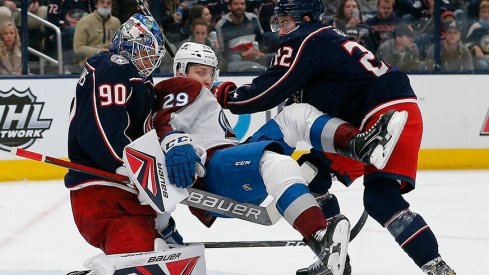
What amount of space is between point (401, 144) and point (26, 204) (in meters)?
2.92

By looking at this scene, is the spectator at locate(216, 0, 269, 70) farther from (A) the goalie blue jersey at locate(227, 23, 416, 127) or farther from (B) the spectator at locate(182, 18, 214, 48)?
(A) the goalie blue jersey at locate(227, 23, 416, 127)

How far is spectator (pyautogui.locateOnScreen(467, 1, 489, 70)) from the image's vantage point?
7324mm

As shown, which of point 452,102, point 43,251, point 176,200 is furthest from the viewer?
point 452,102

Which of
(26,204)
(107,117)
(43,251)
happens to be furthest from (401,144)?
(26,204)

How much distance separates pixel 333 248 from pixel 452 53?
4745 mm

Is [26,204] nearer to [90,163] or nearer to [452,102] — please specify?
[90,163]

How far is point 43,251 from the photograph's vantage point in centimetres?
436

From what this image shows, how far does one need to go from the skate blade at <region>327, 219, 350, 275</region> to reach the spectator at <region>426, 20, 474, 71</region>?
15.0 ft

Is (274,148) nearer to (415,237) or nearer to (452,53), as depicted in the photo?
(415,237)

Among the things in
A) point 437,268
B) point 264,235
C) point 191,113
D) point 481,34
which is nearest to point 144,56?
point 191,113

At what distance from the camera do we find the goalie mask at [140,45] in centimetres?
313

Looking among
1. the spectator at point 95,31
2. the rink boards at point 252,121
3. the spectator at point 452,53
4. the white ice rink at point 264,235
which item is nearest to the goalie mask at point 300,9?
the white ice rink at point 264,235

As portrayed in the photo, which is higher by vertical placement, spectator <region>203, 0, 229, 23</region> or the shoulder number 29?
the shoulder number 29

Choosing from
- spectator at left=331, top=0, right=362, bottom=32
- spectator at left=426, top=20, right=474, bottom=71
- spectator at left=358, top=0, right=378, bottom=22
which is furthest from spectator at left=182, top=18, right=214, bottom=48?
spectator at left=426, top=20, right=474, bottom=71
